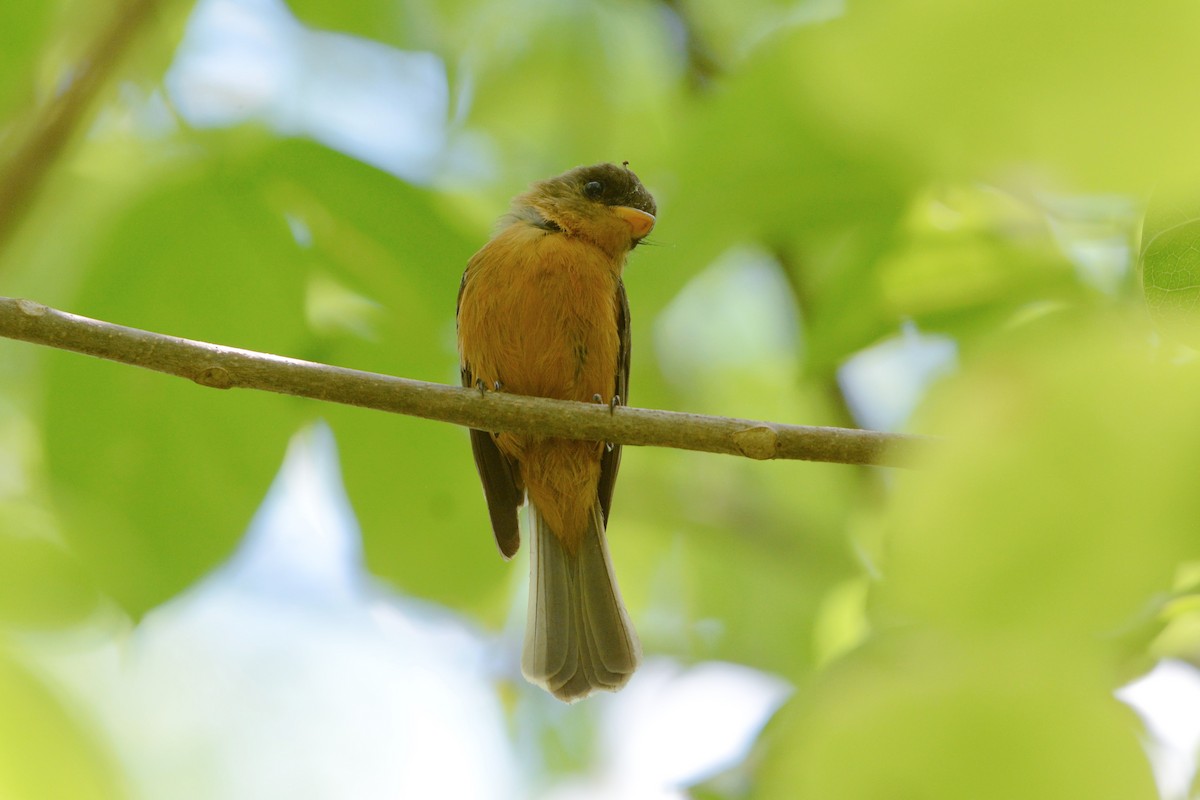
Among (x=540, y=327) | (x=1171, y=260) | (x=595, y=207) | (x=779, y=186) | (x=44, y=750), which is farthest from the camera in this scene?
(x=595, y=207)

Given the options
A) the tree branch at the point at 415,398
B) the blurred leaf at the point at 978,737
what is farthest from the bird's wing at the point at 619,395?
the blurred leaf at the point at 978,737

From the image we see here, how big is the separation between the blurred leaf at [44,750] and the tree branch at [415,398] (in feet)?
3.69

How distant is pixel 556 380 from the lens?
4879 millimetres

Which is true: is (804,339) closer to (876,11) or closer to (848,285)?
(848,285)

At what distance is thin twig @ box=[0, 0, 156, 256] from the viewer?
94.7 inches

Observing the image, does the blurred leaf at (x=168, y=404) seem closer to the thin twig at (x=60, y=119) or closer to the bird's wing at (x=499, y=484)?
the thin twig at (x=60, y=119)

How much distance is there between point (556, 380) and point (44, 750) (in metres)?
3.49

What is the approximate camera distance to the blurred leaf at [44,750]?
140cm

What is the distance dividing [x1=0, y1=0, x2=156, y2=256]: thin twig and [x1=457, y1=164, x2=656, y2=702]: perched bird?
79.8 inches

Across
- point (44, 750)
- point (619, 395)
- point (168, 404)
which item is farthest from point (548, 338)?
point (44, 750)

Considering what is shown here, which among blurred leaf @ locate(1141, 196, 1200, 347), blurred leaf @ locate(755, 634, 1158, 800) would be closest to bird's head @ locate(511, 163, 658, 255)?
blurred leaf @ locate(1141, 196, 1200, 347)

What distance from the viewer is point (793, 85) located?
6.03 ft

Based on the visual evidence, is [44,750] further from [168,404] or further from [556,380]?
[556,380]

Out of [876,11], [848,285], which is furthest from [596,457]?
[876,11]
